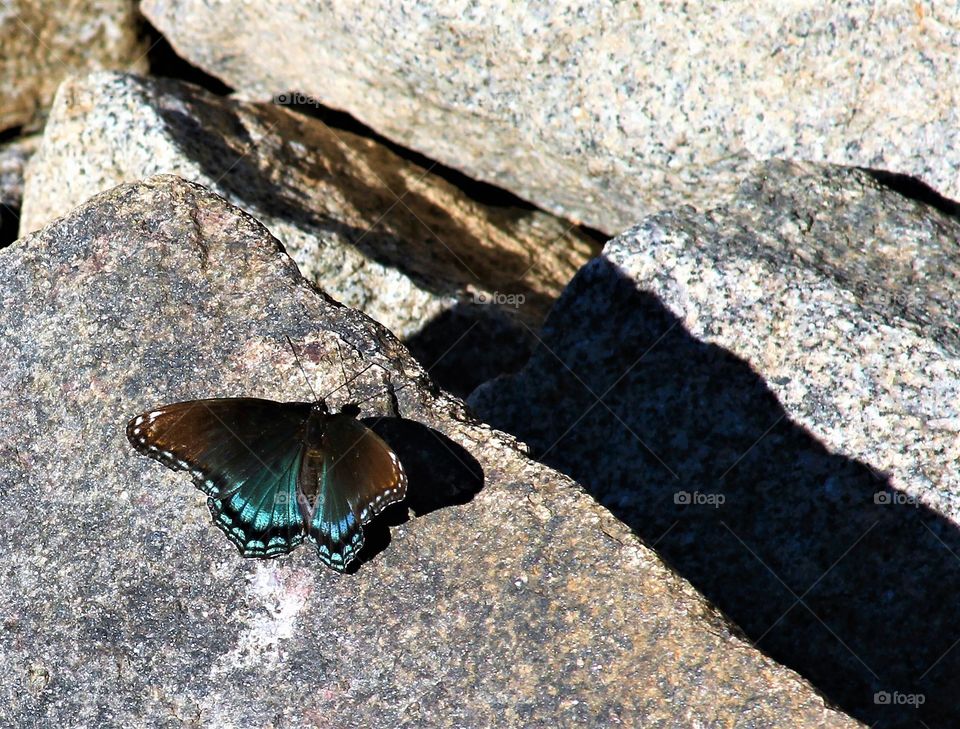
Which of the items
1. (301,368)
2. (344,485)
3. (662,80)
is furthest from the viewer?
(662,80)

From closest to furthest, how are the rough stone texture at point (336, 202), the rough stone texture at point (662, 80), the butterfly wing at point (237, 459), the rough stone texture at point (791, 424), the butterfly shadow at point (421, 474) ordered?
1. the butterfly wing at point (237, 459)
2. the butterfly shadow at point (421, 474)
3. the rough stone texture at point (791, 424)
4. the rough stone texture at point (662, 80)
5. the rough stone texture at point (336, 202)

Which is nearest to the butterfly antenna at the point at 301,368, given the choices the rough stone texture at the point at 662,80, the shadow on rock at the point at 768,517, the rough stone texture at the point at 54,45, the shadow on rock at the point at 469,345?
the shadow on rock at the point at 768,517

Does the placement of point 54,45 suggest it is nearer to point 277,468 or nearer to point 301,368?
point 301,368

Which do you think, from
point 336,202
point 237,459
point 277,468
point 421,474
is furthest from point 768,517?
point 336,202

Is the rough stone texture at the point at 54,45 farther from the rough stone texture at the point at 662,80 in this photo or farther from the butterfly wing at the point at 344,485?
the butterfly wing at the point at 344,485

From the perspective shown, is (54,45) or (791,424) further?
(54,45)
